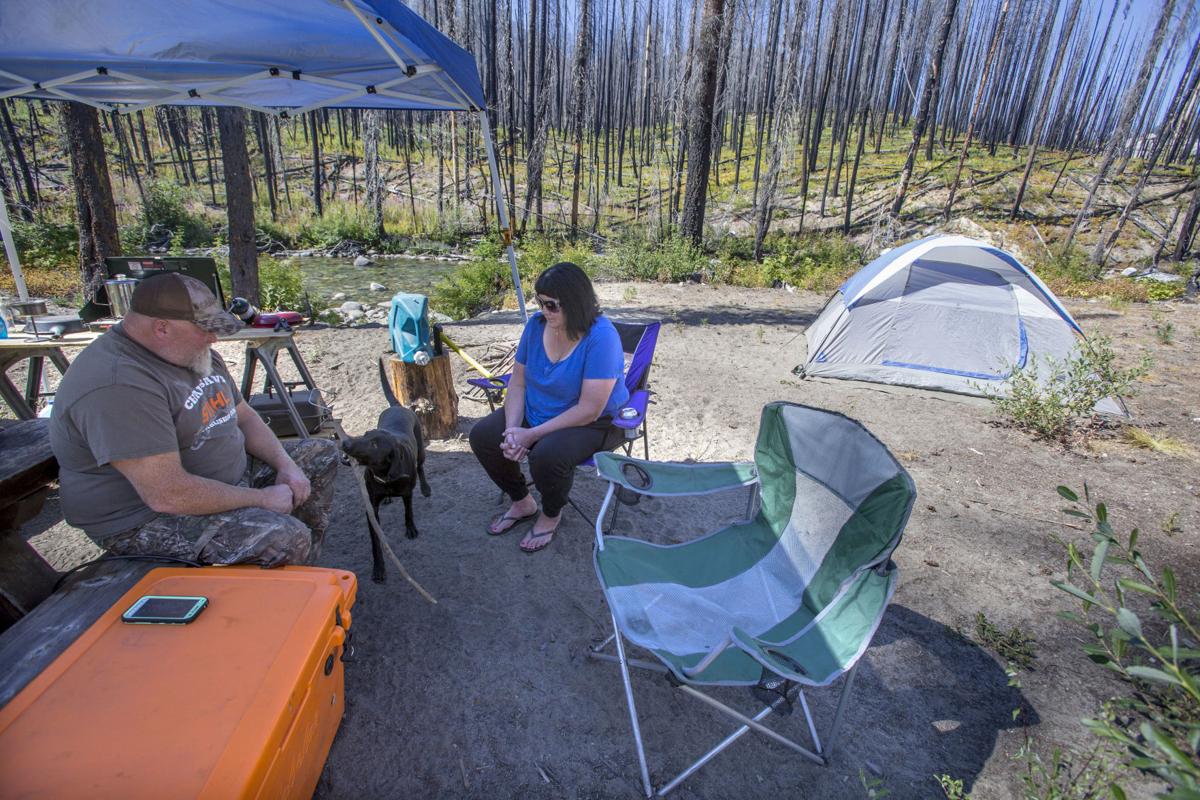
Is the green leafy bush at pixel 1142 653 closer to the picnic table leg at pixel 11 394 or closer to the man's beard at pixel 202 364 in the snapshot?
the man's beard at pixel 202 364

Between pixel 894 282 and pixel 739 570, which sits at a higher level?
pixel 894 282

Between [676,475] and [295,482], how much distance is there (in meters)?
1.47

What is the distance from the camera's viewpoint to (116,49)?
10.8 feet

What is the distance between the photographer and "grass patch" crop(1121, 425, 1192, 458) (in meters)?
3.94

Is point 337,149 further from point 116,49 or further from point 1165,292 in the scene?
point 1165,292

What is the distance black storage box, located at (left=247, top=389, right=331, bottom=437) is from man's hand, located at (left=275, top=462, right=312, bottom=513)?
127cm

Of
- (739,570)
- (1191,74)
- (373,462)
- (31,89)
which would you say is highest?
(1191,74)

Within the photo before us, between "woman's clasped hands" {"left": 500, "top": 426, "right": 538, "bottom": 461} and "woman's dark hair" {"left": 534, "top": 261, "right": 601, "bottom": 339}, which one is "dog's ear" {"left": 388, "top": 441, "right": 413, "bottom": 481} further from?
"woman's dark hair" {"left": 534, "top": 261, "right": 601, "bottom": 339}

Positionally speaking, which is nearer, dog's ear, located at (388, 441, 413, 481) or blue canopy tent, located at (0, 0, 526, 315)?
dog's ear, located at (388, 441, 413, 481)

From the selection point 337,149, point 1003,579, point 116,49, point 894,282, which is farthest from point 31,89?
point 337,149

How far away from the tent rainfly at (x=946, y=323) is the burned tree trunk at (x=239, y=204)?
6535 millimetres

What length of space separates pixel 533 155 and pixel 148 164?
18293 millimetres

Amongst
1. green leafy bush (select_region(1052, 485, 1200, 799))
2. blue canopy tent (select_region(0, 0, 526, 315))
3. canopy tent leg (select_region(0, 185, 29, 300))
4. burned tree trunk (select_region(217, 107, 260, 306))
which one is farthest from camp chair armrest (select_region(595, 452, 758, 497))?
burned tree trunk (select_region(217, 107, 260, 306))

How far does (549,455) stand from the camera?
8.32ft
